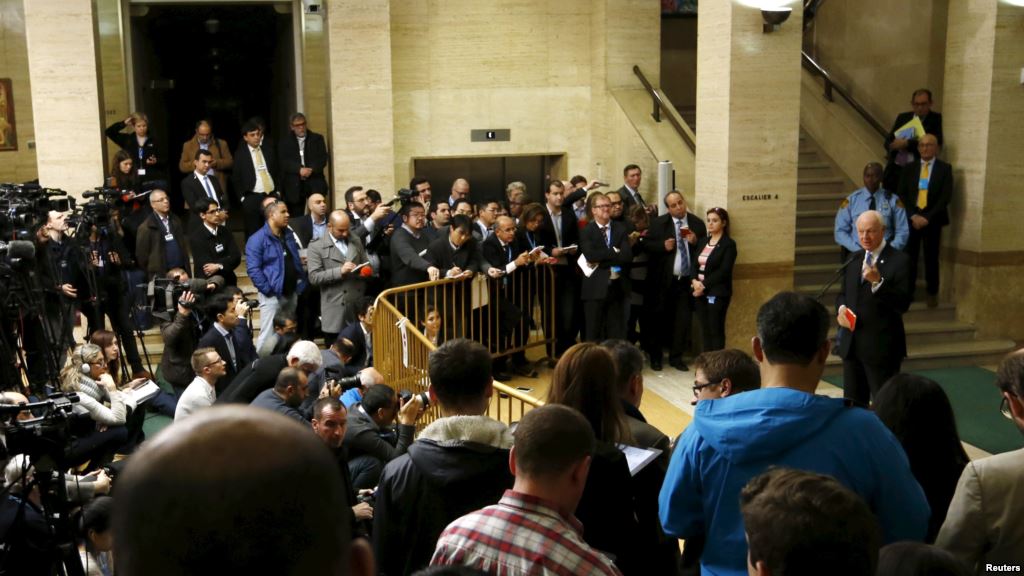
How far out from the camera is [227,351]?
9125mm

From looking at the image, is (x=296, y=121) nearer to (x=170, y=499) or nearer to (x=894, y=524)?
(x=894, y=524)

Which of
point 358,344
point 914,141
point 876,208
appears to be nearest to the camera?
point 358,344

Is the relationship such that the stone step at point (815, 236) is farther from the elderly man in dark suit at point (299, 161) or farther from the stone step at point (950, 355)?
the elderly man in dark suit at point (299, 161)

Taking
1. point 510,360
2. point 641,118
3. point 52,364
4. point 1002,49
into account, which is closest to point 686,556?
point 52,364

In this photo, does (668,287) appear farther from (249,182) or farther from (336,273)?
(249,182)

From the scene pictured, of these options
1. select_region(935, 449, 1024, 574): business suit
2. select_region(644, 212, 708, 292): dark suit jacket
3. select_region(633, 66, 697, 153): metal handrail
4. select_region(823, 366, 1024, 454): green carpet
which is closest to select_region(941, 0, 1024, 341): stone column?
select_region(823, 366, 1024, 454): green carpet

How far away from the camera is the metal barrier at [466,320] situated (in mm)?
9133

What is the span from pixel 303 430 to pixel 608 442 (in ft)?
9.80

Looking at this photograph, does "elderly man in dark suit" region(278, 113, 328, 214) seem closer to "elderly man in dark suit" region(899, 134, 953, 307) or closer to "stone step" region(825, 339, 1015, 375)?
"stone step" region(825, 339, 1015, 375)

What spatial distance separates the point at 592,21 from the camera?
1589 cm

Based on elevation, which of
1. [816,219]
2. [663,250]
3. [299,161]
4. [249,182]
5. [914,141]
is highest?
[914,141]

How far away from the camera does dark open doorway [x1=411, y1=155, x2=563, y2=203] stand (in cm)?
1639

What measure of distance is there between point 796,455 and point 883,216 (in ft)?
28.3

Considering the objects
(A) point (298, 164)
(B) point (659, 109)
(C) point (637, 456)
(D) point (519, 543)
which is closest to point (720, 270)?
(B) point (659, 109)
